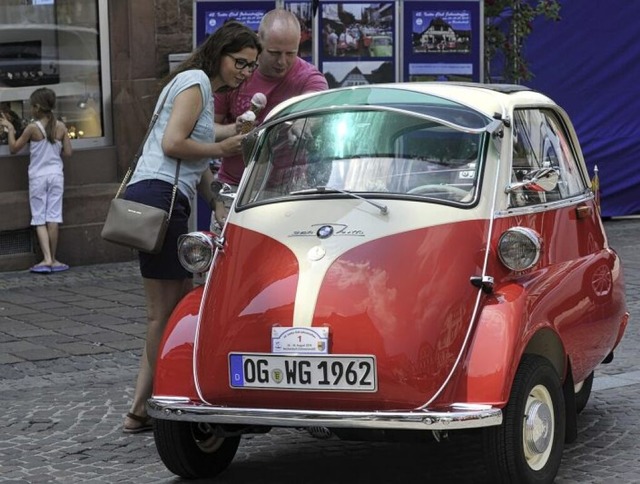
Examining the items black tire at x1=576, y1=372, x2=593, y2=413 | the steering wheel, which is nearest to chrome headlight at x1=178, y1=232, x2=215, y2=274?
the steering wheel

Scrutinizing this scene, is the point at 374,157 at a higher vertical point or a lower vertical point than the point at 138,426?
higher

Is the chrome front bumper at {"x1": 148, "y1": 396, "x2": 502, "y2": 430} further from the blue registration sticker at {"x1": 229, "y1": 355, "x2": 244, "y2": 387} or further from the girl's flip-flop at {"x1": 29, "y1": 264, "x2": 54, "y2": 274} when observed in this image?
the girl's flip-flop at {"x1": 29, "y1": 264, "x2": 54, "y2": 274}

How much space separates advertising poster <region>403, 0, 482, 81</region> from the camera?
39.3ft

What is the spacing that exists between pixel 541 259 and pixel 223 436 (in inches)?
58.8

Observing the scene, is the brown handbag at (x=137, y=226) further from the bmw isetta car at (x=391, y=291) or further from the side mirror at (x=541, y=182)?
the side mirror at (x=541, y=182)

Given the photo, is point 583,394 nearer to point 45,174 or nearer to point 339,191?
point 339,191

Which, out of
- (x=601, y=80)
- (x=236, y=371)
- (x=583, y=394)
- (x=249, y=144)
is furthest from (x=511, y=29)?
(x=236, y=371)

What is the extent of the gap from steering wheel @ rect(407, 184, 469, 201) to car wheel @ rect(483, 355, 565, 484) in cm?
71

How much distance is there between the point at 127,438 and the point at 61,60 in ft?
22.6

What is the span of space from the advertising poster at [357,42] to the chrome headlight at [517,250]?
20.9ft

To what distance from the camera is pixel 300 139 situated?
5945 mm

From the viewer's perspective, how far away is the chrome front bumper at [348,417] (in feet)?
16.2

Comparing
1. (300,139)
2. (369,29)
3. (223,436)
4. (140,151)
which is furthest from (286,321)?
(369,29)

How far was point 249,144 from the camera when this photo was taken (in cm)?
611
